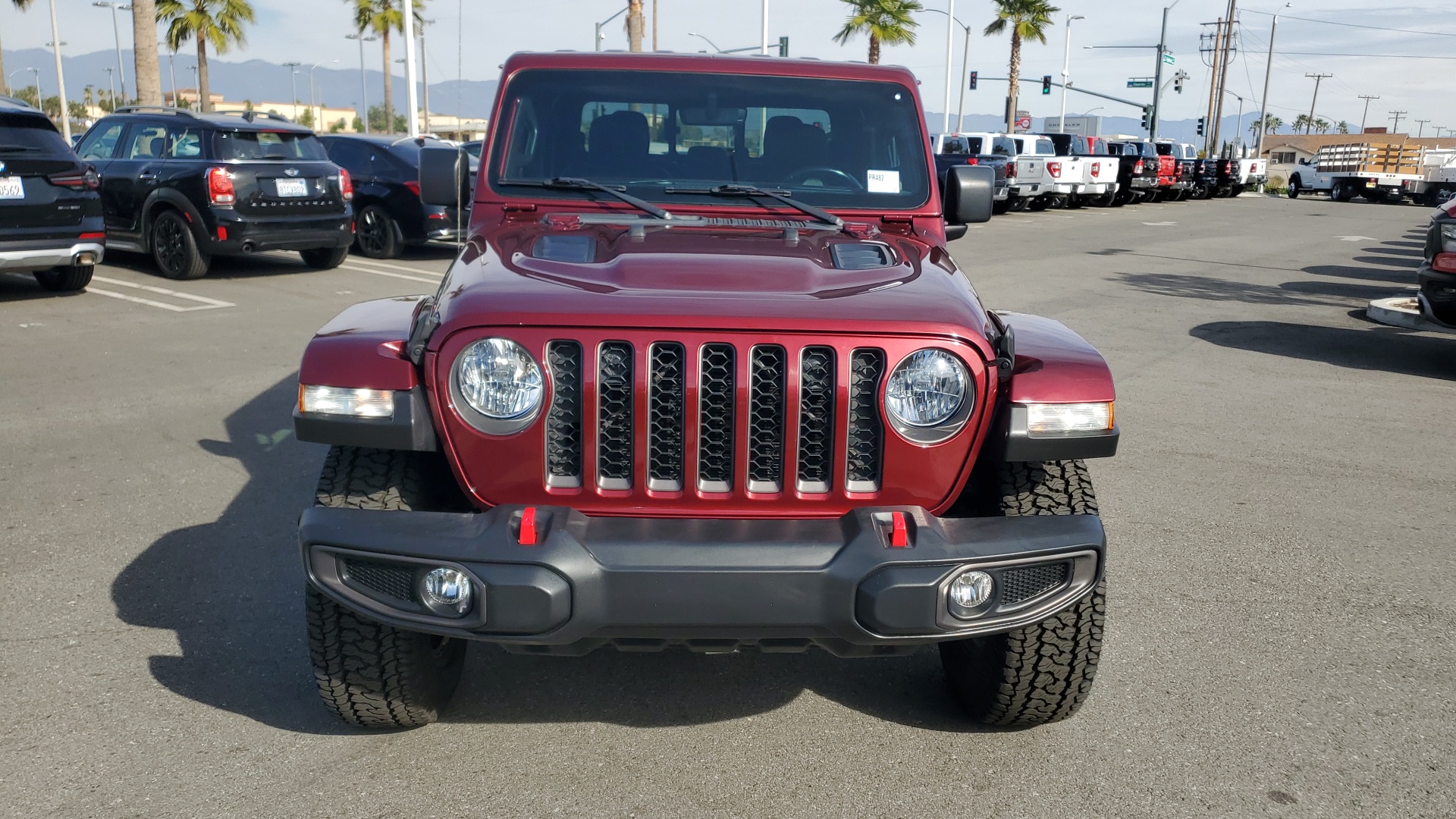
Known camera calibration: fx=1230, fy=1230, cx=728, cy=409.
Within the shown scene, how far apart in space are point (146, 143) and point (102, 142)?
808mm

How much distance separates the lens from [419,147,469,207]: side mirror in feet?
14.0

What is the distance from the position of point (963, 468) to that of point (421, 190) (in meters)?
2.44

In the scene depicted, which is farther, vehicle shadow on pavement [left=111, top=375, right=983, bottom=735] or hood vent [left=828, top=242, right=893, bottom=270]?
vehicle shadow on pavement [left=111, top=375, right=983, bottom=735]

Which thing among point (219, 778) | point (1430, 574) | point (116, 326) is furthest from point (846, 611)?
point (116, 326)

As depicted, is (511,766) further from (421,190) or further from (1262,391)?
(1262,391)

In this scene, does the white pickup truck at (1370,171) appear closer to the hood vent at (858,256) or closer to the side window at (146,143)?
the side window at (146,143)

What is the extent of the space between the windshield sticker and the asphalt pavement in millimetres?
1547

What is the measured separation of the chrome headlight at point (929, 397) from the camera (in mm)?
2822

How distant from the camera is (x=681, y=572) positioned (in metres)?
2.59

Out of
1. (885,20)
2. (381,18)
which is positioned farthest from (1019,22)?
(381,18)

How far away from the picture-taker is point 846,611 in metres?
2.63

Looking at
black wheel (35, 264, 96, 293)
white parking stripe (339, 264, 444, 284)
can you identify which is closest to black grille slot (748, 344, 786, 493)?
white parking stripe (339, 264, 444, 284)

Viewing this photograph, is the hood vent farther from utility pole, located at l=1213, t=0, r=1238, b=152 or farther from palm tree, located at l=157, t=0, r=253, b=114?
utility pole, located at l=1213, t=0, r=1238, b=152

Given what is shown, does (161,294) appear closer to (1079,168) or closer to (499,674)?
(499,674)
